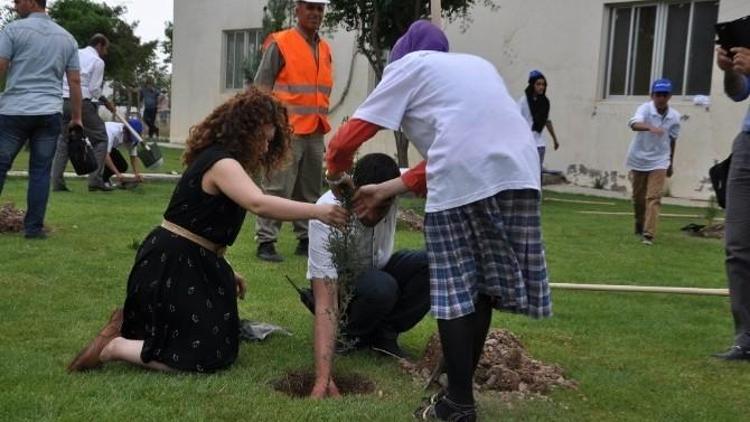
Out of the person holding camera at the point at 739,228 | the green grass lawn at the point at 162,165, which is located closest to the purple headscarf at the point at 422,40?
the person holding camera at the point at 739,228

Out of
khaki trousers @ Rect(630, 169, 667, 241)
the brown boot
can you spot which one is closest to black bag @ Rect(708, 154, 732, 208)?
the brown boot

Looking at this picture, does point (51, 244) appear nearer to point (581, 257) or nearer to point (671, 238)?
point (581, 257)

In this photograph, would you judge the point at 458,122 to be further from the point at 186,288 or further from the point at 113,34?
the point at 113,34

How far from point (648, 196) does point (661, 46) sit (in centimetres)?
594

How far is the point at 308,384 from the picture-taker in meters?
3.48

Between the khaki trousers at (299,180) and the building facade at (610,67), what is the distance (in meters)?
8.17

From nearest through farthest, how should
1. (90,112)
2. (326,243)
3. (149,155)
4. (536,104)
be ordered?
(326,243)
(90,112)
(536,104)
(149,155)

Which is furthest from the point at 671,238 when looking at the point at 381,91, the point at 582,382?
the point at 381,91

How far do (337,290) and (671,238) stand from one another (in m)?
6.33

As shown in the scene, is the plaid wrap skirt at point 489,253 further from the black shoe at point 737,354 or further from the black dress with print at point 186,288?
the black shoe at point 737,354

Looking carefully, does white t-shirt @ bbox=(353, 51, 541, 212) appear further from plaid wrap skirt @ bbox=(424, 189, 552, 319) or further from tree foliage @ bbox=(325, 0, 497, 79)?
tree foliage @ bbox=(325, 0, 497, 79)

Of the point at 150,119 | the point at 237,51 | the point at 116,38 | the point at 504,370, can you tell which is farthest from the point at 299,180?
the point at 116,38

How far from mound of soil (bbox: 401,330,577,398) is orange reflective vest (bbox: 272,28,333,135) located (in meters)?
2.84

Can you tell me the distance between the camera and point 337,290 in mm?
3416
